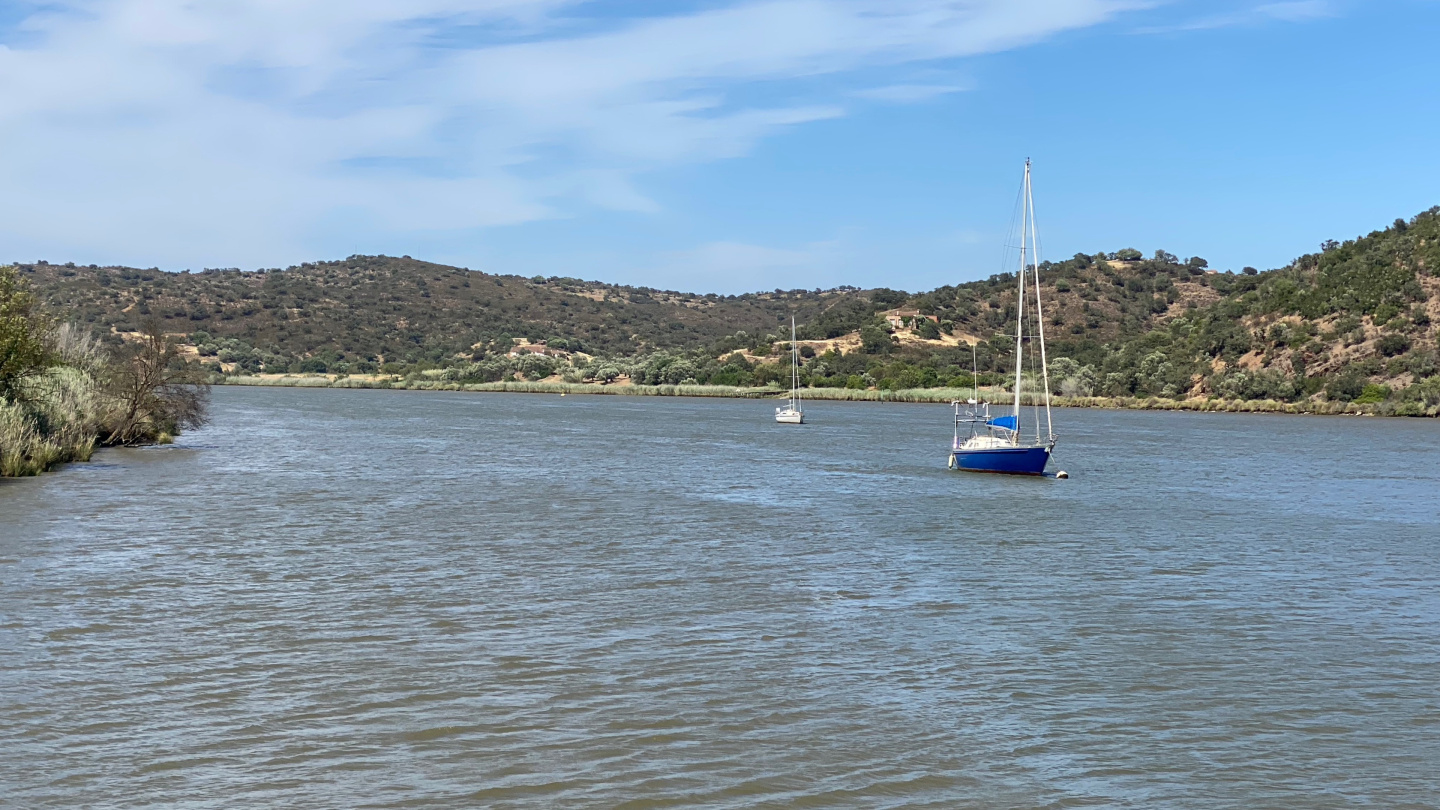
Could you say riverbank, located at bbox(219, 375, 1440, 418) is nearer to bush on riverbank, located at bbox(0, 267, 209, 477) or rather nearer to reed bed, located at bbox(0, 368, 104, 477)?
bush on riverbank, located at bbox(0, 267, 209, 477)

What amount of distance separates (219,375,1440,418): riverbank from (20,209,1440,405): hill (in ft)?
4.79

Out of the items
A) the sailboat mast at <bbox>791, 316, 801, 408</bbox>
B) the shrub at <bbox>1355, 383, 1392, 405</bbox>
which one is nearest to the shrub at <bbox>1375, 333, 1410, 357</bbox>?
the shrub at <bbox>1355, 383, 1392, 405</bbox>

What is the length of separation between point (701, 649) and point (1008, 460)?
23.5 m

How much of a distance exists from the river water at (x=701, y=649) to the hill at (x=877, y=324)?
22014 mm

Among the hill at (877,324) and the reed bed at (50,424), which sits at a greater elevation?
the hill at (877,324)

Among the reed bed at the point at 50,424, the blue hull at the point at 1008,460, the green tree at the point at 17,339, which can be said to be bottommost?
the blue hull at the point at 1008,460

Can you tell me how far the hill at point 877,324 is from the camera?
275ft

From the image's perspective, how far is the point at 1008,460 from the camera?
34.3 metres

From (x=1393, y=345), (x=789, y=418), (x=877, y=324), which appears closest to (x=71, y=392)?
(x=789, y=418)

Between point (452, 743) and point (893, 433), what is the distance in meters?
49.1

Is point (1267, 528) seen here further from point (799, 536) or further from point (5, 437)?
point (5, 437)

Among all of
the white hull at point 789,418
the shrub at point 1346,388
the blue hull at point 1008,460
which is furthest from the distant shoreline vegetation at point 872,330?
the blue hull at point 1008,460

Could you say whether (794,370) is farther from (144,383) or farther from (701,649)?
(701,649)

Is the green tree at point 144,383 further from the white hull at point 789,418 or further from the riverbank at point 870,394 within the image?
the riverbank at point 870,394
